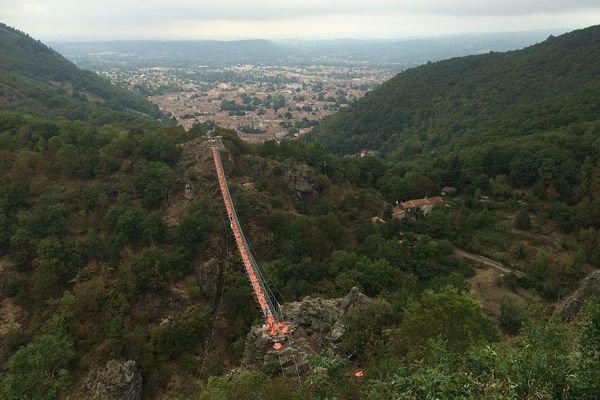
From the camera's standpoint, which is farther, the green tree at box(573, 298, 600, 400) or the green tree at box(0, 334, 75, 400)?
the green tree at box(0, 334, 75, 400)

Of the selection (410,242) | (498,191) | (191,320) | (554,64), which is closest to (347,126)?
(554,64)

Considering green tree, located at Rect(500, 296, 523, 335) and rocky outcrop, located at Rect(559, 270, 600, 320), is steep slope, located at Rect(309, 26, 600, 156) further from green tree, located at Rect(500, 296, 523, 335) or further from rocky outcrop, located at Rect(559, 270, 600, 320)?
rocky outcrop, located at Rect(559, 270, 600, 320)

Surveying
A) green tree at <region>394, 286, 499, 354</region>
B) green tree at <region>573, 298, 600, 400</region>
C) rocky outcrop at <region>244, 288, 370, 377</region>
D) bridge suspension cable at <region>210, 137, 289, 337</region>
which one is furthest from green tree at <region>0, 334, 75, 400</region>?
green tree at <region>573, 298, 600, 400</region>

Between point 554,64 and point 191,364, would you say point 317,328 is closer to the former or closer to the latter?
point 191,364

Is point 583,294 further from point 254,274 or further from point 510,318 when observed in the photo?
point 254,274

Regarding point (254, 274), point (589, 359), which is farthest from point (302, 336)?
point (589, 359)

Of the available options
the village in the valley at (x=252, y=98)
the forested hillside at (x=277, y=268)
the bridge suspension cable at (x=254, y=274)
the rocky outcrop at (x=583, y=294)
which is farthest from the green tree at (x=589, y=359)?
the village in the valley at (x=252, y=98)
